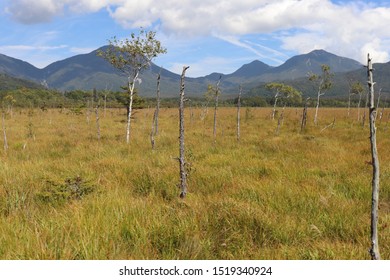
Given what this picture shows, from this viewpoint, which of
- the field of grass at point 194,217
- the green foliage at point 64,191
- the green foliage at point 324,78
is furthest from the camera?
the green foliage at point 324,78

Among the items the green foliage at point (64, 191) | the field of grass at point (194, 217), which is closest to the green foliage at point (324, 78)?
the field of grass at point (194, 217)

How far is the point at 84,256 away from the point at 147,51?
18581mm

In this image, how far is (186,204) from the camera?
5102 mm

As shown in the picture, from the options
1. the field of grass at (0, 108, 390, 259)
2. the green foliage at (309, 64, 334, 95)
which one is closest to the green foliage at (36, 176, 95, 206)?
the field of grass at (0, 108, 390, 259)

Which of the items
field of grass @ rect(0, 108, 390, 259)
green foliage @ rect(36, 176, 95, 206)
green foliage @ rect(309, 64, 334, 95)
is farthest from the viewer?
green foliage @ rect(309, 64, 334, 95)

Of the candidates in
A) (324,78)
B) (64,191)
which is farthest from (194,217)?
(324,78)

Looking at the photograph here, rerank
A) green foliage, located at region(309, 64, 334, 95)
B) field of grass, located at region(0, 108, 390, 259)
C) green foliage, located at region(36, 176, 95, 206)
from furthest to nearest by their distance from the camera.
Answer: green foliage, located at region(309, 64, 334, 95) → green foliage, located at region(36, 176, 95, 206) → field of grass, located at region(0, 108, 390, 259)

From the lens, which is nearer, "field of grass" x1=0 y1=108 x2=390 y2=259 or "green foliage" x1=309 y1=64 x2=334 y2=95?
"field of grass" x1=0 y1=108 x2=390 y2=259

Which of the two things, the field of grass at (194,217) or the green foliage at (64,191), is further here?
the green foliage at (64,191)

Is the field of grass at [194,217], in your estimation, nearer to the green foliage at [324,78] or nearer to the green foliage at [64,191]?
the green foliage at [64,191]

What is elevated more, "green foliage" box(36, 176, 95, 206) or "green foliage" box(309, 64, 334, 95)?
"green foliage" box(309, 64, 334, 95)

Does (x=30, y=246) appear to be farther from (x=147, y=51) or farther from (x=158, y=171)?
(x=147, y=51)

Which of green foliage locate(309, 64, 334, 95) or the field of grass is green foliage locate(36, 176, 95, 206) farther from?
green foliage locate(309, 64, 334, 95)
